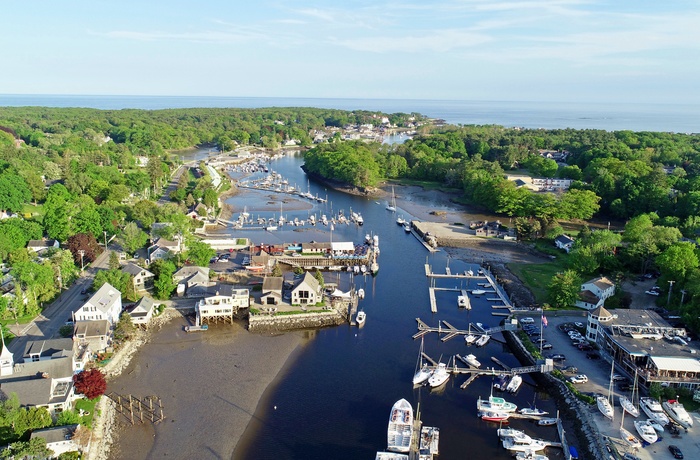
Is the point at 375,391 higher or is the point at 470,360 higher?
the point at 470,360

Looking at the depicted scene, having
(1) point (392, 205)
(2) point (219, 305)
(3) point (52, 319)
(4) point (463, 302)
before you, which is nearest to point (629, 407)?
(4) point (463, 302)

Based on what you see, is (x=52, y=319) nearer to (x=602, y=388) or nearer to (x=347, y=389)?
(x=347, y=389)

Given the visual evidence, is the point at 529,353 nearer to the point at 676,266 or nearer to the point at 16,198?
the point at 676,266

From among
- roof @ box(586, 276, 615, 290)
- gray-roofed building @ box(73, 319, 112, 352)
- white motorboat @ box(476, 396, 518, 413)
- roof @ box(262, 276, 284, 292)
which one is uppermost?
roof @ box(586, 276, 615, 290)

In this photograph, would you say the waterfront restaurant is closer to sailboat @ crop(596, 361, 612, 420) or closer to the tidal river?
sailboat @ crop(596, 361, 612, 420)

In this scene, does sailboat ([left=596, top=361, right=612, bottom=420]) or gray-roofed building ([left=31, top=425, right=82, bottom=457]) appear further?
sailboat ([left=596, top=361, right=612, bottom=420])

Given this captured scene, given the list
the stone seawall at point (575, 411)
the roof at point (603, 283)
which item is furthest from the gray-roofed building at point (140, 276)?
the roof at point (603, 283)

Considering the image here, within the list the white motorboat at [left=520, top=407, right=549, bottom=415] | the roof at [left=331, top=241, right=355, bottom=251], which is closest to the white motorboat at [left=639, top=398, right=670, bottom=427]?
the white motorboat at [left=520, top=407, right=549, bottom=415]
